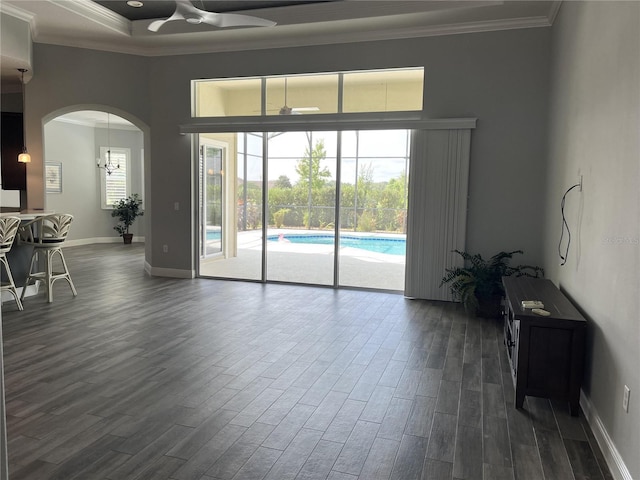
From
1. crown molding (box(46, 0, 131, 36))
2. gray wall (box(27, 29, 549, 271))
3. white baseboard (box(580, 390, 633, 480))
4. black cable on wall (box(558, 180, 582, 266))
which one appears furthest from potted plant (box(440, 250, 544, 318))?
crown molding (box(46, 0, 131, 36))

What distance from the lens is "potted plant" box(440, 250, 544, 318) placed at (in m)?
5.36

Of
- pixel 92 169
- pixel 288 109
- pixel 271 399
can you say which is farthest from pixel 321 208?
pixel 92 169

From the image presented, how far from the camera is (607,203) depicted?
9.24 ft

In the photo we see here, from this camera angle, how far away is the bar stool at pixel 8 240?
15.9 ft

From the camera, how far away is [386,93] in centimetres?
623

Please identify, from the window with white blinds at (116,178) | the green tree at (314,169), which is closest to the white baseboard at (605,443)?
the green tree at (314,169)

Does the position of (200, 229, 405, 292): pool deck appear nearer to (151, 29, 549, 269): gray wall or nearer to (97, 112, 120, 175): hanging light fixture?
(151, 29, 549, 269): gray wall

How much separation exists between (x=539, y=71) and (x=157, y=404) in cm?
527

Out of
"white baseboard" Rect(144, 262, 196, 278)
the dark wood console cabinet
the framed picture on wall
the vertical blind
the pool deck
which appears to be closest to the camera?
the dark wood console cabinet

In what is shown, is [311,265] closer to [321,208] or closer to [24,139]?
[321,208]

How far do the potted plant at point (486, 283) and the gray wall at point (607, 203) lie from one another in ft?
3.96

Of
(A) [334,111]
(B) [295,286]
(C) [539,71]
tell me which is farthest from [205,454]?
(C) [539,71]

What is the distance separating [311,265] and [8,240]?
4.11 m

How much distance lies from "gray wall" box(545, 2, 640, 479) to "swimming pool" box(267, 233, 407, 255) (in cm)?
282
